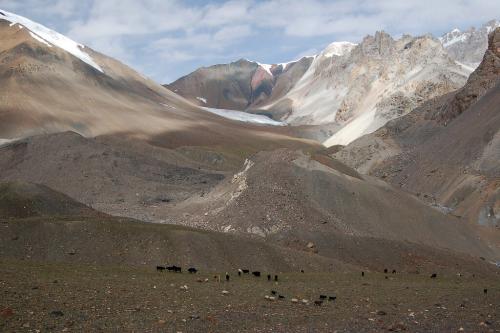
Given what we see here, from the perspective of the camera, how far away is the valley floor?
11.7 meters

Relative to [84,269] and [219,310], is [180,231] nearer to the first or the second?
[84,269]

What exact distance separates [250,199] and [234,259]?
11639 mm

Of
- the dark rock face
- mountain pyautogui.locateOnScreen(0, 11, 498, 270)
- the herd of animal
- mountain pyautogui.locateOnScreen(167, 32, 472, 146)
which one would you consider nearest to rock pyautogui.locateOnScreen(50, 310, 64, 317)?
the herd of animal

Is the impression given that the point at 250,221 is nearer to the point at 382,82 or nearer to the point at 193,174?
the point at 193,174

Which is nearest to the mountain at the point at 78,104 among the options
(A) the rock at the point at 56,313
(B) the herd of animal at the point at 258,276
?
(B) the herd of animal at the point at 258,276

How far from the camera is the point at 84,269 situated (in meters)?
18.3

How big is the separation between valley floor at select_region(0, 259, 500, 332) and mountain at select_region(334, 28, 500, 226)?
31846 millimetres

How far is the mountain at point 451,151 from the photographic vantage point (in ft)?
168

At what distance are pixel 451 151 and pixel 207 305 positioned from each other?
53969 mm

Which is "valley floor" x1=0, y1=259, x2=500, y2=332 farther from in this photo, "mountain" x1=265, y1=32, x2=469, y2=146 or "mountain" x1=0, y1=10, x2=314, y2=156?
"mountain" x1=265, y1=32, x2=469, y2=146

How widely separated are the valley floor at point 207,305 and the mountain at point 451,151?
3185 cm

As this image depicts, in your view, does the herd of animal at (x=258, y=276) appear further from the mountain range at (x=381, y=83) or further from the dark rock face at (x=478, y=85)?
the mountain range at (x=381, y=83)

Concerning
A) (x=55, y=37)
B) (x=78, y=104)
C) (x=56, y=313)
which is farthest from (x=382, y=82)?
(x=56, y=313)

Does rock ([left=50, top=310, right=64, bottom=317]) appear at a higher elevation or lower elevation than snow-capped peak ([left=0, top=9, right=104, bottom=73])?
lower
